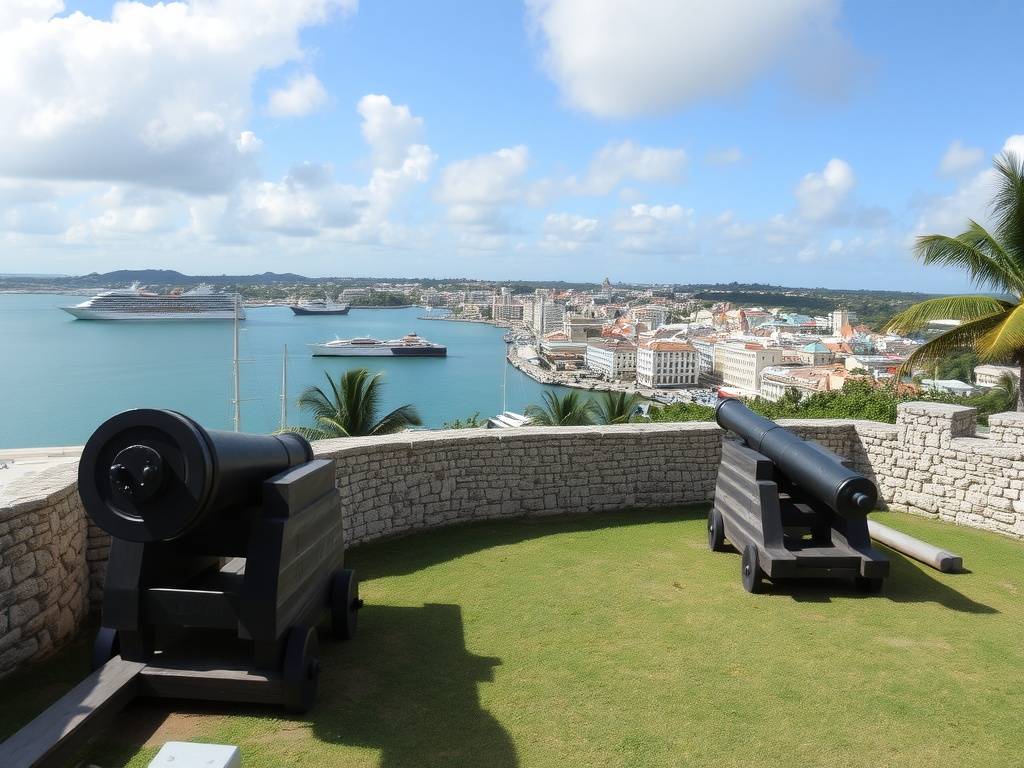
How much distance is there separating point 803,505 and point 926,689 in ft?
5.54

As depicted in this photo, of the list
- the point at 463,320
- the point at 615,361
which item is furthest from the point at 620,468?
the point at 463,320

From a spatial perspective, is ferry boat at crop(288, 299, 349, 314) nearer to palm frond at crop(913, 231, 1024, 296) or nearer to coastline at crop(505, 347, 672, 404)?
coastline at crop(505, 347, 672, 404)

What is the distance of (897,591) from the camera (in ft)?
16.0

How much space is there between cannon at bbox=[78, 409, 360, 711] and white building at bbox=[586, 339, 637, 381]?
7570cm

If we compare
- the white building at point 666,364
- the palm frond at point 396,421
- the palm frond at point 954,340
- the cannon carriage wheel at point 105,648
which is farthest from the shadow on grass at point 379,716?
the white building at point 666,364

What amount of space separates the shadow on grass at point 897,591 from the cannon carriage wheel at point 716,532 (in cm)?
54

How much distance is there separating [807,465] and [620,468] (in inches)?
87.6

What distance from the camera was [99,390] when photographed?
50.0 meters

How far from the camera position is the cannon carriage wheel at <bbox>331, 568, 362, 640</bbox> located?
3.75m

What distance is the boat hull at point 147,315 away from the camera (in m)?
85.9

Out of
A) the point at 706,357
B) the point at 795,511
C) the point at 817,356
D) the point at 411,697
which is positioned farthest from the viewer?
the point at 706,357

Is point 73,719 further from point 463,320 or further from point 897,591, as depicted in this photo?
point 463,320

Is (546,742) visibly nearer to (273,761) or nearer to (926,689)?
(273,761)

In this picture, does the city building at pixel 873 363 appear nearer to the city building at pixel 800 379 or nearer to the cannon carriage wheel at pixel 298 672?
the city building at pixel 800 379
